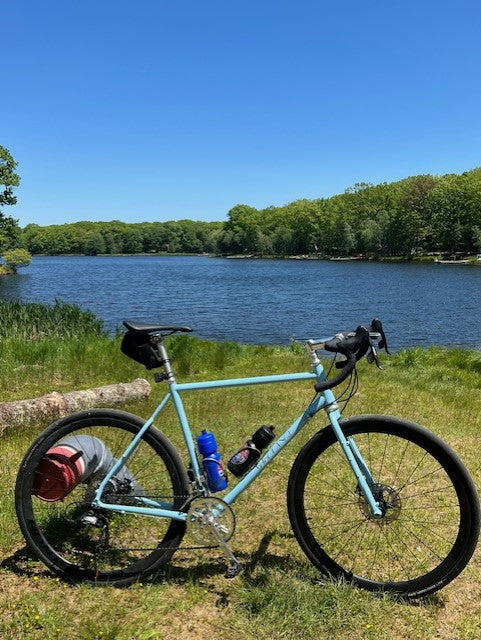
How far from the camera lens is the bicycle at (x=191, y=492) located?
276 cm

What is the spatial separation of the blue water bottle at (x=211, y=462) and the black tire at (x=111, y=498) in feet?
0.49

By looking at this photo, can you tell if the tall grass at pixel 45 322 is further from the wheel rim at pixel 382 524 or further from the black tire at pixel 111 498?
the wheel rim at pixel 382 524

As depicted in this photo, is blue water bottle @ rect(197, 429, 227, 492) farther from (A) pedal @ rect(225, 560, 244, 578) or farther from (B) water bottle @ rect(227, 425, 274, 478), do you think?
(A) pedal @ rect(225, 560, 244, 578)

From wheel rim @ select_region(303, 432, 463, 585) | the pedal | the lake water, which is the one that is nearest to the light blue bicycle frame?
wheel rim @ select_region(303, 432, 463, 585)

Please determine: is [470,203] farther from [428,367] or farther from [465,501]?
[465,501]

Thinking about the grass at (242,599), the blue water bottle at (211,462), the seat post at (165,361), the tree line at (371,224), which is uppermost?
the tree line at (371,224)

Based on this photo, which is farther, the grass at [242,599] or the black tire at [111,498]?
the black tire at [111,498]

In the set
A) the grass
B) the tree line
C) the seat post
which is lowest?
the grass

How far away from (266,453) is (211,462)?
315 mm

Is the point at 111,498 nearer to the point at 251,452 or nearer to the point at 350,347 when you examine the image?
the point at 251,452

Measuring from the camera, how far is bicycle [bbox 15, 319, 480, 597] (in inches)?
109

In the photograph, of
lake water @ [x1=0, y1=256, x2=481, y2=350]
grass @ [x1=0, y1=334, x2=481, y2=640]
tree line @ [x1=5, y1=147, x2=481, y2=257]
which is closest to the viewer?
grass @ [x1=0, y1=334, x2=481, y2=640]

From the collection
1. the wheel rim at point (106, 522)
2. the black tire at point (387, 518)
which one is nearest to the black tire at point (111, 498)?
the wheel rim at point (106, 522)

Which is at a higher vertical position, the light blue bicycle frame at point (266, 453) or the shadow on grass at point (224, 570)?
the light blue bicycle frame at point (266, 453)
